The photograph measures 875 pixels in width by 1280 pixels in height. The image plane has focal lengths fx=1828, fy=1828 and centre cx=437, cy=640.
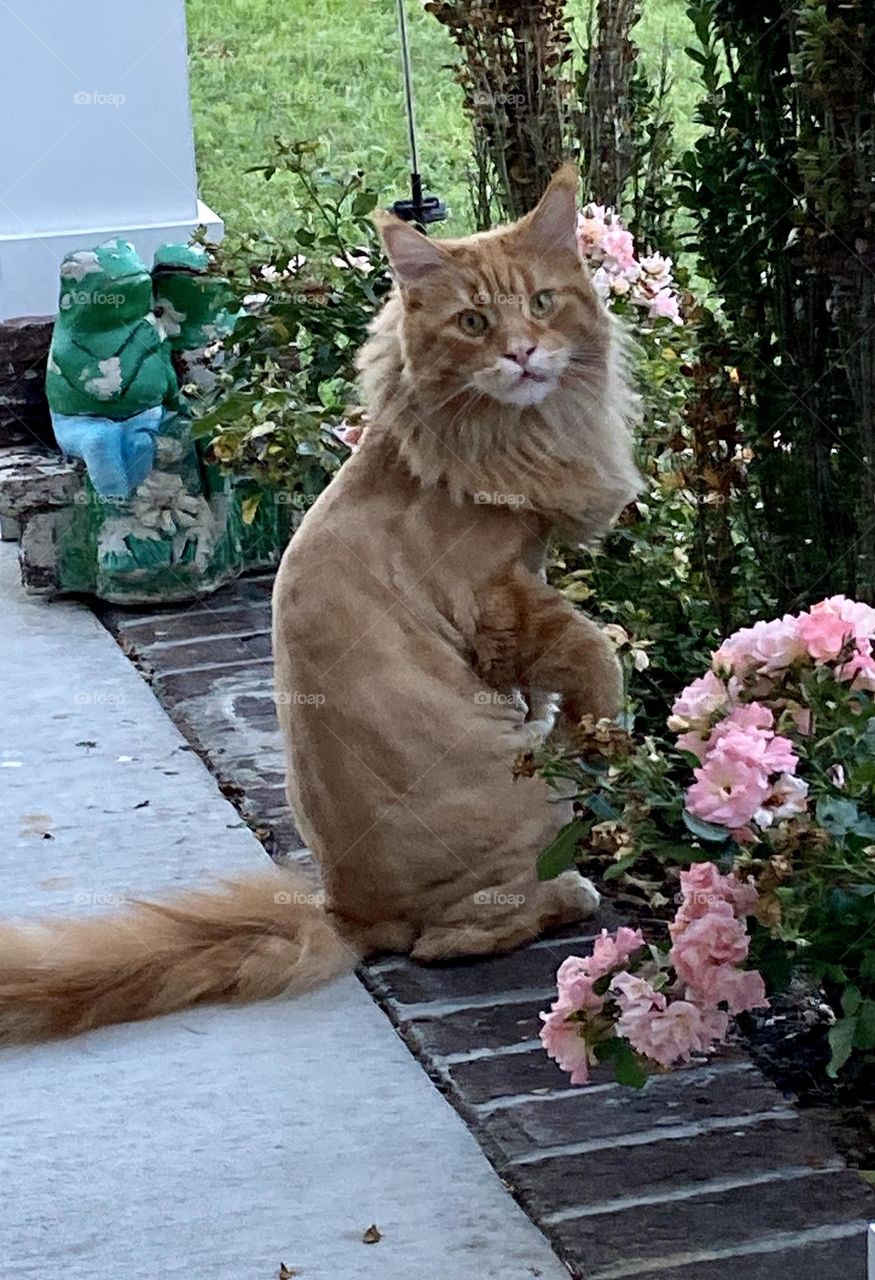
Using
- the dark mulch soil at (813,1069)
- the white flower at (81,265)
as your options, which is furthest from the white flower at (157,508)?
the dark mulch soil at (813,1069)

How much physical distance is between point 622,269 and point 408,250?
3.09ft

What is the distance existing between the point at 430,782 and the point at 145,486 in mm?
2028

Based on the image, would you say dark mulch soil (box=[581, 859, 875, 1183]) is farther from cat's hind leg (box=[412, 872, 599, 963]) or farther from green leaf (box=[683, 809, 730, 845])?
green leaf (box=[683, 809, 730, 845])

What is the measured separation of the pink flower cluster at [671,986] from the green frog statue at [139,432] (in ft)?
8.27

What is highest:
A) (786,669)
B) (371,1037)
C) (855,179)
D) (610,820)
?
(855,179)

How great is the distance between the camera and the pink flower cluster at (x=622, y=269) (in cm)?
380

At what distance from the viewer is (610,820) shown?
2.48 m

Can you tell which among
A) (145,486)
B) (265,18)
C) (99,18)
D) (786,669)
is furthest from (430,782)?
(265,18)

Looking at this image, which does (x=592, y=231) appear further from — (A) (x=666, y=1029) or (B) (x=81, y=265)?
(A) (x=666, y=1029)

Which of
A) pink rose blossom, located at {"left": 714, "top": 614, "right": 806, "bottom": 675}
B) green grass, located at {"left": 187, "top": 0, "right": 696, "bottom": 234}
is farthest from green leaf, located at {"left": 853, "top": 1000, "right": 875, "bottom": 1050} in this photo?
green grass, located at {"left": 187, "top": 0, "right": 696, "bottom": 234}

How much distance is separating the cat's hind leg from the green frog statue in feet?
6.08

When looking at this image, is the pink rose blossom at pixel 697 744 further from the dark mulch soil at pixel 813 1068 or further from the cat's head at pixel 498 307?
the cat's head at pixel 498 307

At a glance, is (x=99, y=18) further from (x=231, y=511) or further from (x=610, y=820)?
(x=610, y=820)

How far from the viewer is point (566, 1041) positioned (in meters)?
2.49
